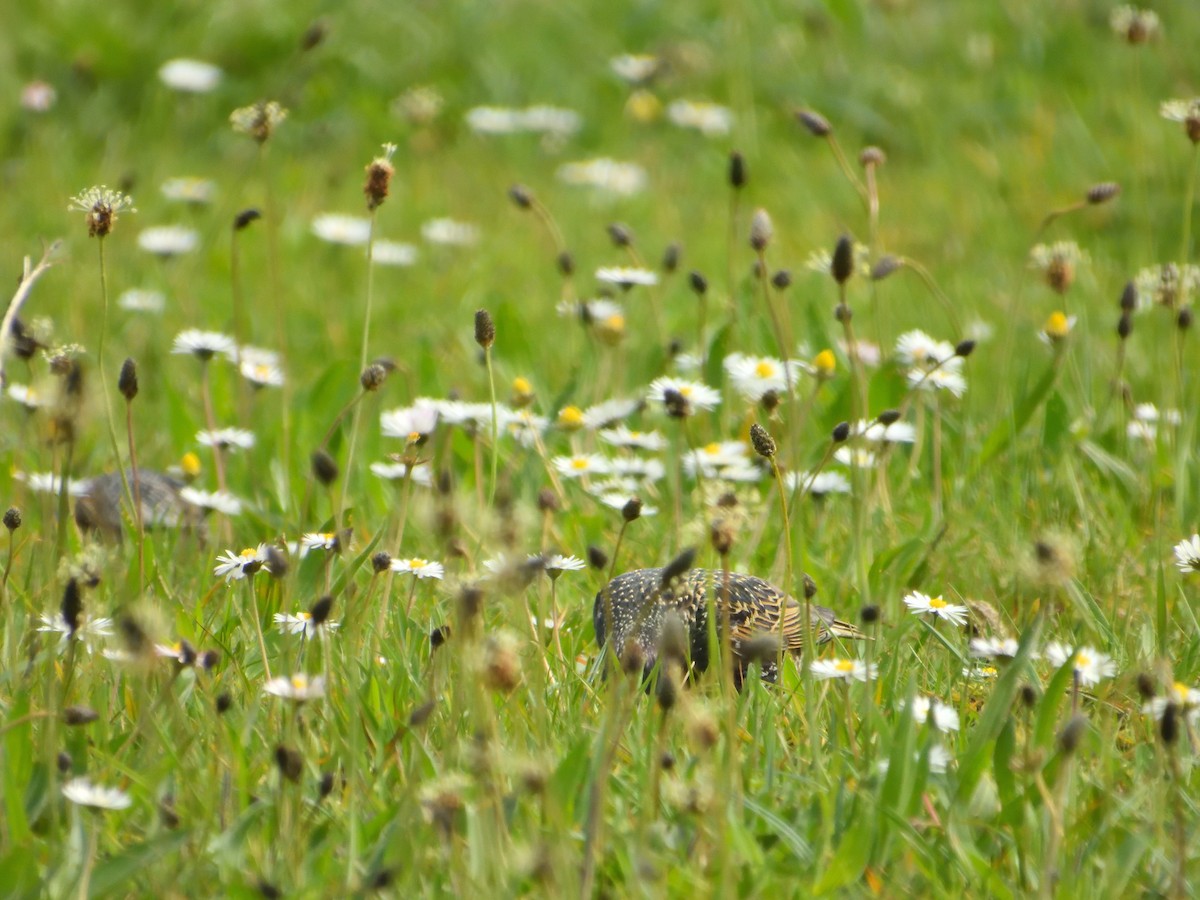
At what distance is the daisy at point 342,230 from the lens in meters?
5.09

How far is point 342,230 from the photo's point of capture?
5.15 metres

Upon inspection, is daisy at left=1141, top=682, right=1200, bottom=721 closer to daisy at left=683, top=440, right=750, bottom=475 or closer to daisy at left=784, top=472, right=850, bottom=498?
daisy at left=784, top=472, right=850, bottom=498

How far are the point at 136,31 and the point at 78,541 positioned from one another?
13.6ft

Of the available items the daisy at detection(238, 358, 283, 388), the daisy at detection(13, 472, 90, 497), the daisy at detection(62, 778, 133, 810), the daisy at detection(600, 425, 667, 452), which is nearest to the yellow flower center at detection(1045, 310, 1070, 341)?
the daisy at detection(600, 425, 667, 452)

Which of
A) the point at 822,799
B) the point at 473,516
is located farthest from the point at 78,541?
the point at 822,799

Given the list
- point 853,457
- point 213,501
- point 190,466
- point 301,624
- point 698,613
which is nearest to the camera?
point 301,624

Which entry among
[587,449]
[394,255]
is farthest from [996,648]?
[394,255]

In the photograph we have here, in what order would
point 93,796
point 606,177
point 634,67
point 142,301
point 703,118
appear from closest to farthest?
point 93,796 → point 142,301 → point 606,177 → point 634,67 → point 703,118

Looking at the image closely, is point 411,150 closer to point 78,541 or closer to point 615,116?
point 615,116

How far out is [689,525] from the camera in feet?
9.77

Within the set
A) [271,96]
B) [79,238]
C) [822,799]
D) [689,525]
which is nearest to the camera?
[822,799]

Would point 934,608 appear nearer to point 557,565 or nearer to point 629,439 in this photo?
point 557,565

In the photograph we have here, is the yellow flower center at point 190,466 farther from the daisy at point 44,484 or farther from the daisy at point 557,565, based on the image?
the daisy at point 557,565

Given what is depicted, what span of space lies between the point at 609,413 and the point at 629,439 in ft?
0.55
